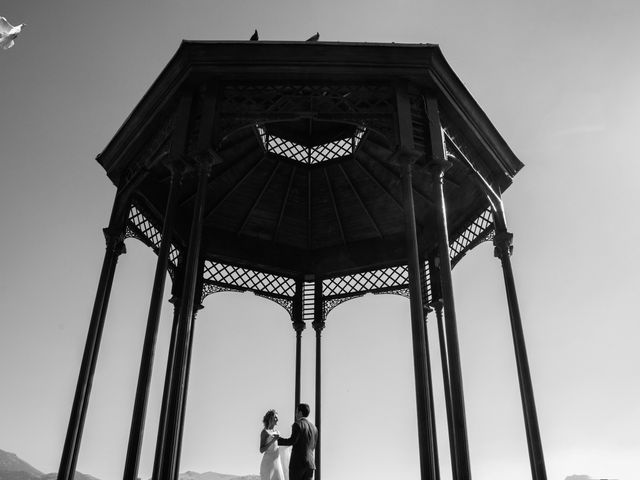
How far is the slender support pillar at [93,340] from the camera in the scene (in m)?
9.94

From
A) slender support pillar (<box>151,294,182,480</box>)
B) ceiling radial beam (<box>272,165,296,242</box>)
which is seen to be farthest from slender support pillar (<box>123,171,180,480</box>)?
ceiling radial beam (<box>272,165,296,242</box>)

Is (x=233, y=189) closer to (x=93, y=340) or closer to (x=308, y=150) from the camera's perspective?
(x=308, y=150)

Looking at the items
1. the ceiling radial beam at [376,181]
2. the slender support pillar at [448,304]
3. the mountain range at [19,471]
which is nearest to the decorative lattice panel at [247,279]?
the ceiling radial beam at [376,181]

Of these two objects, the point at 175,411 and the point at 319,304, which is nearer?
the point at 175,411

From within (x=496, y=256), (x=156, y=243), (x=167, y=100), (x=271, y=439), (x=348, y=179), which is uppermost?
(x=348, y=179)

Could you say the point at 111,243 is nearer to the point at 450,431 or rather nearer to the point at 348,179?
the point at 348,179

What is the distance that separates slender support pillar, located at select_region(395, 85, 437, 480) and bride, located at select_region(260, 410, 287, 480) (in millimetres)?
2109

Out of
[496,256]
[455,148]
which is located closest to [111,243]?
[455,148]

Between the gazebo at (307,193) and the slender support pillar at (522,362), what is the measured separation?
0.03 meters

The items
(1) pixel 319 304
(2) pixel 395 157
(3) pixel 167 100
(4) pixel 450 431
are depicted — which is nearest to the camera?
(2) pixel 395 157

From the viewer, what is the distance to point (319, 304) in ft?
55.2

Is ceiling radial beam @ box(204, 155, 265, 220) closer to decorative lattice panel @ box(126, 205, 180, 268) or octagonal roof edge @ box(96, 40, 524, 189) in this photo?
decorative lattice panel @ box(126, 205, 180, 268)

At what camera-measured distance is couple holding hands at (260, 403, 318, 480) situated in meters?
6.95

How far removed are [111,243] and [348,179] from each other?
6879 millimetres
